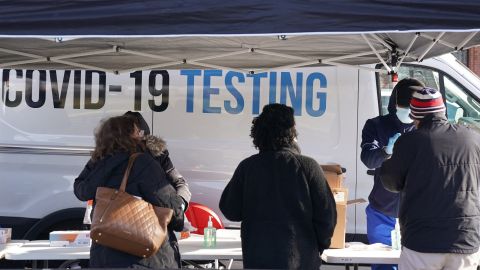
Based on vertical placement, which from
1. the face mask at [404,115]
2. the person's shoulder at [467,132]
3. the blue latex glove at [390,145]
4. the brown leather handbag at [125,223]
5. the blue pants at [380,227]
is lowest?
the blue pants at [380,227]

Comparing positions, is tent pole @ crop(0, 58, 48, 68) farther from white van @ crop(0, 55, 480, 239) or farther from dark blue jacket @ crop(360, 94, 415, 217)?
dark blue jacket @ crop(360, 94, 415, 217)

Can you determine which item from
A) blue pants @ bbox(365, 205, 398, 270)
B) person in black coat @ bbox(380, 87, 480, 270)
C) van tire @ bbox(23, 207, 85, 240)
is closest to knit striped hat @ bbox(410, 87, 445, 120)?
person in black coat @ bbox(380, 87, 480, 270)

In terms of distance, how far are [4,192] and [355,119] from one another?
295 cm

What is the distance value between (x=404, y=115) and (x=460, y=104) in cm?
180

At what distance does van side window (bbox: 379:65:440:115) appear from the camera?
611cm

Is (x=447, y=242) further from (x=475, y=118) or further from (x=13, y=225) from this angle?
(x=13, y=225)

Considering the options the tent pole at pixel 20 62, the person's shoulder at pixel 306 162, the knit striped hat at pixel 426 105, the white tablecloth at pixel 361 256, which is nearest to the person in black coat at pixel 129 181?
the person's shoulder at pixel 306 162

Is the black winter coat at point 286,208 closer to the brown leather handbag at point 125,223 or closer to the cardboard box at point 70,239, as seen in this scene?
the brown leather handbag at point 125,223

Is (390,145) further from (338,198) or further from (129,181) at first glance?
(129,181)

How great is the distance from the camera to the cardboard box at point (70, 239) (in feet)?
14.5

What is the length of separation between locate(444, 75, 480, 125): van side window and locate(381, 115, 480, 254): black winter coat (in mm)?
2649

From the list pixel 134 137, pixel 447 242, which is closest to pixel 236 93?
pixel 134 137

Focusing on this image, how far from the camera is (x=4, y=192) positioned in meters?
6.02

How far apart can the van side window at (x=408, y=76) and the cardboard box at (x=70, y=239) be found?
280cm
